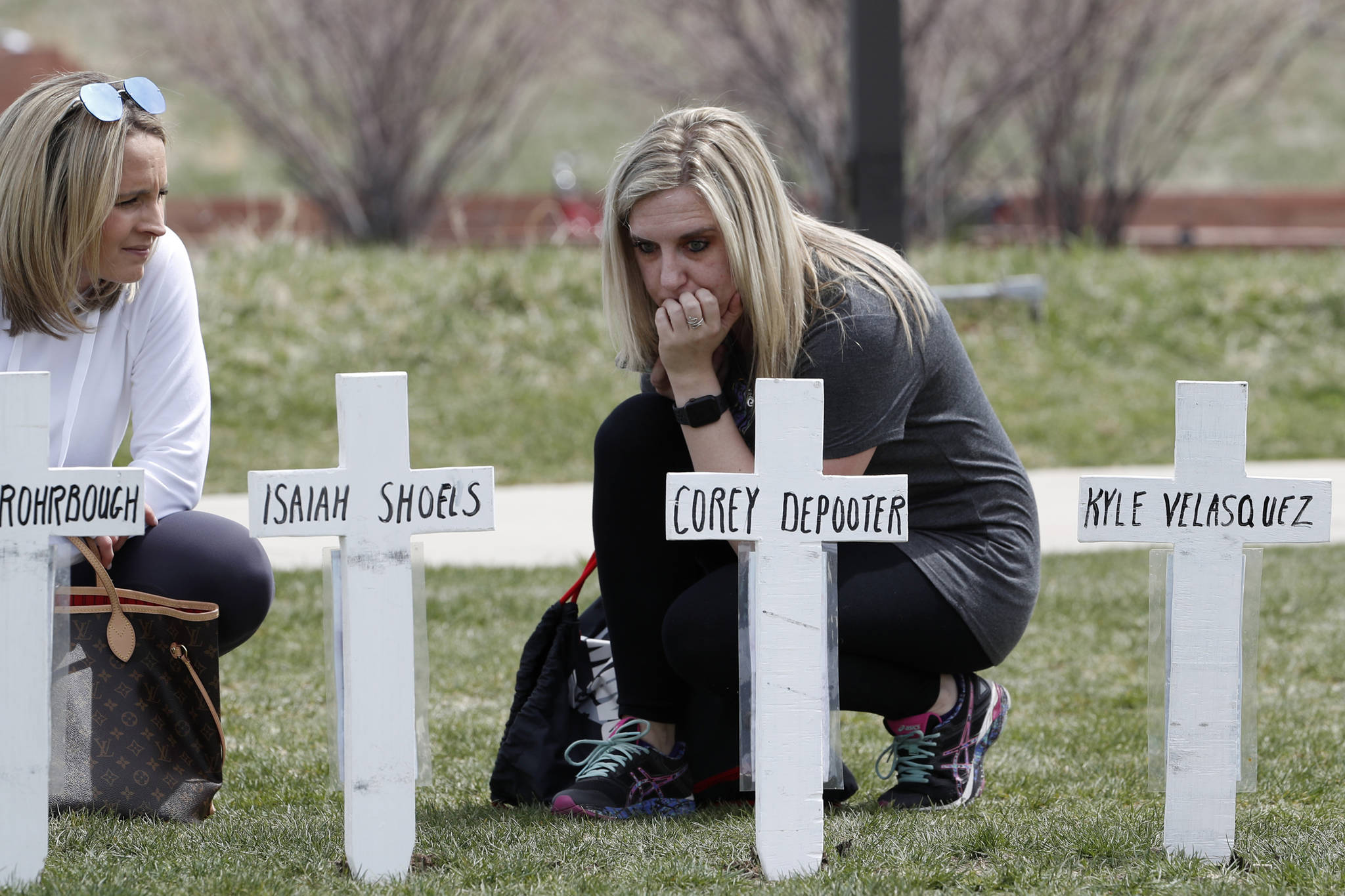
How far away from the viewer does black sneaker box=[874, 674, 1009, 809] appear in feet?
9.46

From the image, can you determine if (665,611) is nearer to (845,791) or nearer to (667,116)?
(845,791)

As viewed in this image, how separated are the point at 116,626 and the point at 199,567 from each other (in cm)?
22

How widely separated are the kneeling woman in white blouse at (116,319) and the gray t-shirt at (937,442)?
104 cm

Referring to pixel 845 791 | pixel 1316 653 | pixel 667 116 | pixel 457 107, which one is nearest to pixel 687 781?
pixel 845 791

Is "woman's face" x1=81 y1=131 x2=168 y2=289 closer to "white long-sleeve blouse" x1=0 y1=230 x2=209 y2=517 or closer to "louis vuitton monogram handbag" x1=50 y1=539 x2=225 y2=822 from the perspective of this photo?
"white long-sleeve blouse" x1=0 y1=230 x2=209 y2=517

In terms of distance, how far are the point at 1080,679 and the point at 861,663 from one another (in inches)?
59.9

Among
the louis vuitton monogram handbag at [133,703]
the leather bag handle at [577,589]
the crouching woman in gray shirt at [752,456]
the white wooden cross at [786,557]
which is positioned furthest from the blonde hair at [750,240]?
the louis vuitton monogram handbag at [133,703]

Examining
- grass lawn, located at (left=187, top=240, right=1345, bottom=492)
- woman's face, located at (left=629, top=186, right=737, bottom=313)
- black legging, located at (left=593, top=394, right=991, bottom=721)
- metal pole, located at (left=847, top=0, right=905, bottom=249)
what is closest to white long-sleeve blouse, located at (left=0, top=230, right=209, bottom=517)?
black legging, located at (left=593, top=394, right=991, bottom=721)

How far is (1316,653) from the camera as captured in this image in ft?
13.9

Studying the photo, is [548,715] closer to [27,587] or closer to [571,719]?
[571,719]

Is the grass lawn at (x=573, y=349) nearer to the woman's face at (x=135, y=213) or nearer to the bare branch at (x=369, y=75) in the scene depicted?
the bare branch at (x=369, y=75)

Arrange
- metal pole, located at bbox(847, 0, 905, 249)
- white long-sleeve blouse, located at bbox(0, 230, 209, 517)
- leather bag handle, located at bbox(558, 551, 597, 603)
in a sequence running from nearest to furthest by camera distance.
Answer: white long-sleeve blouse, located at bbox(0, 230, 209, 517) < leather bag handle, located at bbox(558, 551, 597, 603) < metal pole, located at bbox(847, 0, 905, 249)

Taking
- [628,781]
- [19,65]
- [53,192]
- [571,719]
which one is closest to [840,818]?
[628,781]

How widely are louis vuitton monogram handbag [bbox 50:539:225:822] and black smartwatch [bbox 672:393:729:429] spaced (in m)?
0.92
